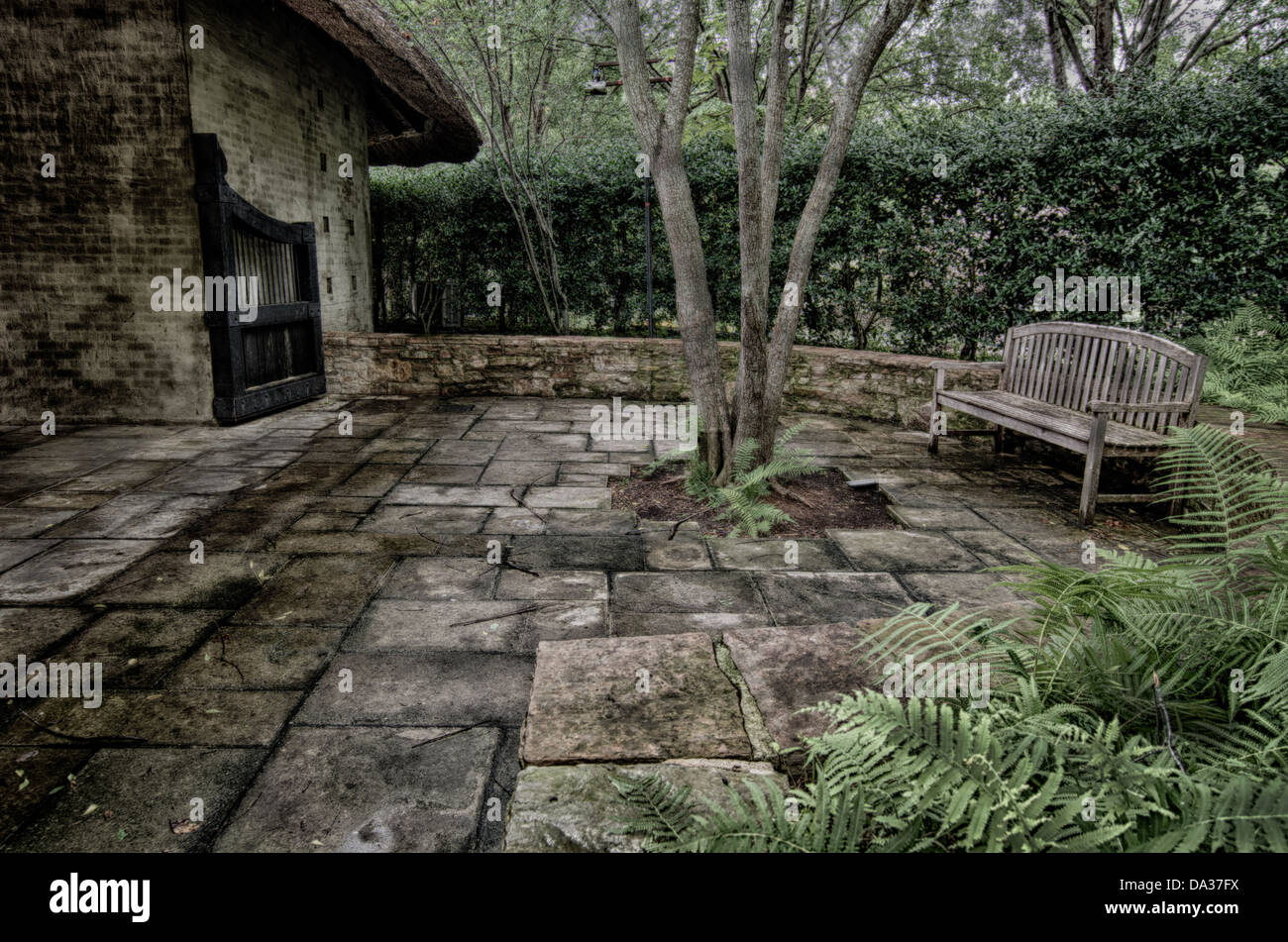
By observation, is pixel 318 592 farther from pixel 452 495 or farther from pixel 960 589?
pixel 960 589

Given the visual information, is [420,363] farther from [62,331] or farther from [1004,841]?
[1004,841]

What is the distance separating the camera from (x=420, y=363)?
7832 millimetres

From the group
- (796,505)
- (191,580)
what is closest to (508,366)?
(796,505)

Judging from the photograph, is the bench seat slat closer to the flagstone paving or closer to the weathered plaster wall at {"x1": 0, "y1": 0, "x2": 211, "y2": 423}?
the flagstone paving

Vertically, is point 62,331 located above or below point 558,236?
below

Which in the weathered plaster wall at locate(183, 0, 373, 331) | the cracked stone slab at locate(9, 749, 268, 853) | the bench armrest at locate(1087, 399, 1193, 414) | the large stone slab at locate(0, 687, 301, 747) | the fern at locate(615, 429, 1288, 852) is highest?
the weathered plaster wall at locate(183, 0, 373, 331)

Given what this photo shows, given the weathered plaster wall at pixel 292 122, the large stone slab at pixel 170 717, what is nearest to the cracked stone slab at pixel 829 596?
the large stone slab at pixel 170 717

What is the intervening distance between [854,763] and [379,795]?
3.93ft

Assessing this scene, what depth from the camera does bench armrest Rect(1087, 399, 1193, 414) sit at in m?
4.07

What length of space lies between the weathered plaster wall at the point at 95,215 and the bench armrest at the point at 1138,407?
6.42 m

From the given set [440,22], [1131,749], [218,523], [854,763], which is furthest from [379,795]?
[440,22]

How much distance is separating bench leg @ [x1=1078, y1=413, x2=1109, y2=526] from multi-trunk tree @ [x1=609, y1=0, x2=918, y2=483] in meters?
1.72

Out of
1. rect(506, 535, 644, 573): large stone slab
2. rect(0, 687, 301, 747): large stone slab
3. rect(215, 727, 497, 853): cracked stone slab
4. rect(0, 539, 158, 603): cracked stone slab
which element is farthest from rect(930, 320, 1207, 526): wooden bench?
rect(0, 539, 158, 603): cracked stone slab

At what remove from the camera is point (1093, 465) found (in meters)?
4.12
